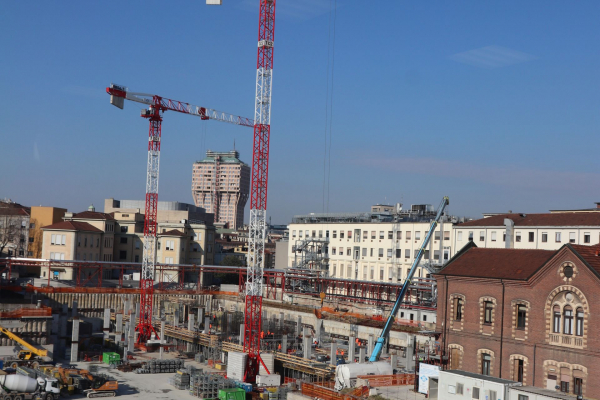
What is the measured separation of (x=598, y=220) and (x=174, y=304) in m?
53.9

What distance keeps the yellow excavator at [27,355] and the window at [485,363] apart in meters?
32.6

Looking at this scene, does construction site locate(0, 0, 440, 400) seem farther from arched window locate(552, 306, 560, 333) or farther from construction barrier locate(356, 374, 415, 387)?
arched window locate(552, 306, 560, 333)

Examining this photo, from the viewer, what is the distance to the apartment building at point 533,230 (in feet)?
216

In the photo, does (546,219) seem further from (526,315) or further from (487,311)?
(526,315)

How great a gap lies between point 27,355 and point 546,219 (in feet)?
174

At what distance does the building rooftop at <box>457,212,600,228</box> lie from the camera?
217ft

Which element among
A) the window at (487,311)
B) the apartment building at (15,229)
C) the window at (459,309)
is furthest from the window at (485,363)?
the apartment building at (15,229)

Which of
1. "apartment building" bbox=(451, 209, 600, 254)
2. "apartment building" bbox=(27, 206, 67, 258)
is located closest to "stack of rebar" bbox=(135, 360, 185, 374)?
"apartment building" bbox=(451, 209, 600, 254)

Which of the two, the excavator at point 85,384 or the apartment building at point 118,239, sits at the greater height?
the apartment building at point 118,239

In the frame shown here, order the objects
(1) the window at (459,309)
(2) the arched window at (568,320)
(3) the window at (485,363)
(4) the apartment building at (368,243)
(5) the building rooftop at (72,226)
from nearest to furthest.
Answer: (2) the arched window at (568,320) < (3) the window at (485,363) < (1) the window at (459,309) < (4) the apartment building at (368,243) < (5) the building rooftop at (72,226)

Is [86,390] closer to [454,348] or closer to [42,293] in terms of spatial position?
[454,348]

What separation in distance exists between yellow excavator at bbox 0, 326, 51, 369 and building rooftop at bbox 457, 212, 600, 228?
48408 mm

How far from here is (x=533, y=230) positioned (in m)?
70.0

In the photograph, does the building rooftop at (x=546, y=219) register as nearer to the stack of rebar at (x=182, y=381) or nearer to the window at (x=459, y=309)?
the window at (x=459, y=309)
